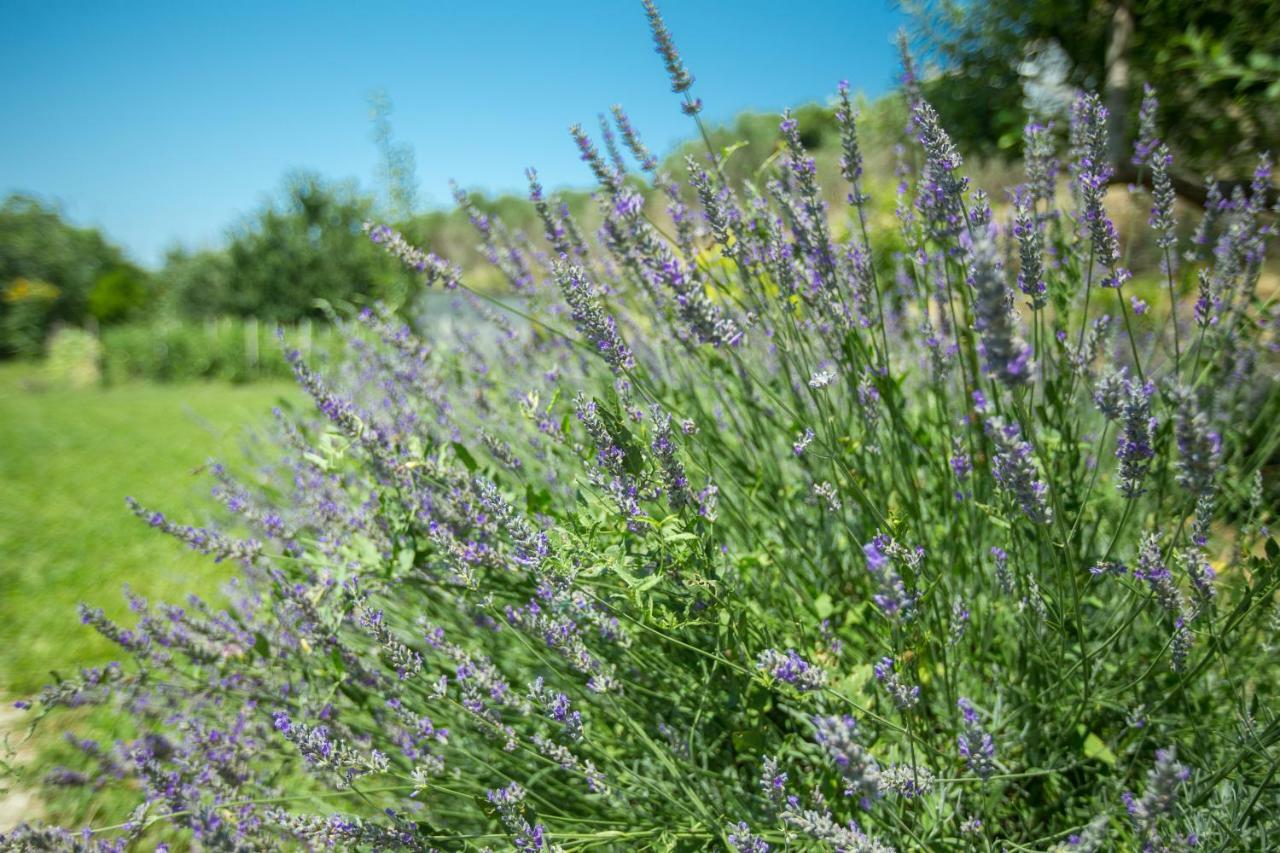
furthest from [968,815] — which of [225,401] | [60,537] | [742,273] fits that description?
[225,401]

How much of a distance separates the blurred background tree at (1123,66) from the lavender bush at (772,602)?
160 cm

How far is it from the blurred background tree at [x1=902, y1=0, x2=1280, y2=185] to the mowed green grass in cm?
399

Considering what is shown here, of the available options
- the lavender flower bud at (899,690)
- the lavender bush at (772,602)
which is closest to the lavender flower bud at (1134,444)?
the lavender bush at (772,602)

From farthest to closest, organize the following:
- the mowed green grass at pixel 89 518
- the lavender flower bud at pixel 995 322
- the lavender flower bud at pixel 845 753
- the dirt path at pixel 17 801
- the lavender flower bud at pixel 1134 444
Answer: the mowed green grass at pixel 89 518, the dirt path at pixel 17 801, the lavender flower bud at pixel 1134 444, the lavender flower bud at pixel 845 753, the lavender flower bud at pixel 995 322

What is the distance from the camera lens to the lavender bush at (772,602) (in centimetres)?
117

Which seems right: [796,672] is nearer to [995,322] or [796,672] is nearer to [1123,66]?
[995,322]

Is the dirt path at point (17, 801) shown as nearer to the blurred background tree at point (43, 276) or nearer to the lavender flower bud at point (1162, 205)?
the lavender flower bud at point (1162, 205)

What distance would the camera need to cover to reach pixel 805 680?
1026 mm

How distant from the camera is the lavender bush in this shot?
117 centimetres

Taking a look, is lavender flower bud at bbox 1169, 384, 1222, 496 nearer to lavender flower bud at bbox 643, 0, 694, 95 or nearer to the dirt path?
lavender flower bud at bbox 643, 0, 694, 95

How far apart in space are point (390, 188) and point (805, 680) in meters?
10.5

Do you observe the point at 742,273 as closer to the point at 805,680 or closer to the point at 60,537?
the point at 805,680

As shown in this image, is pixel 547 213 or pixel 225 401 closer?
pixel 547 213

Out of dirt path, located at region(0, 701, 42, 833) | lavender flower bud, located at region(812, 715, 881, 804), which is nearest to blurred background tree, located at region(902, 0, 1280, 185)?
lavender flower bud, located at region(812, 715, 881, 804)
